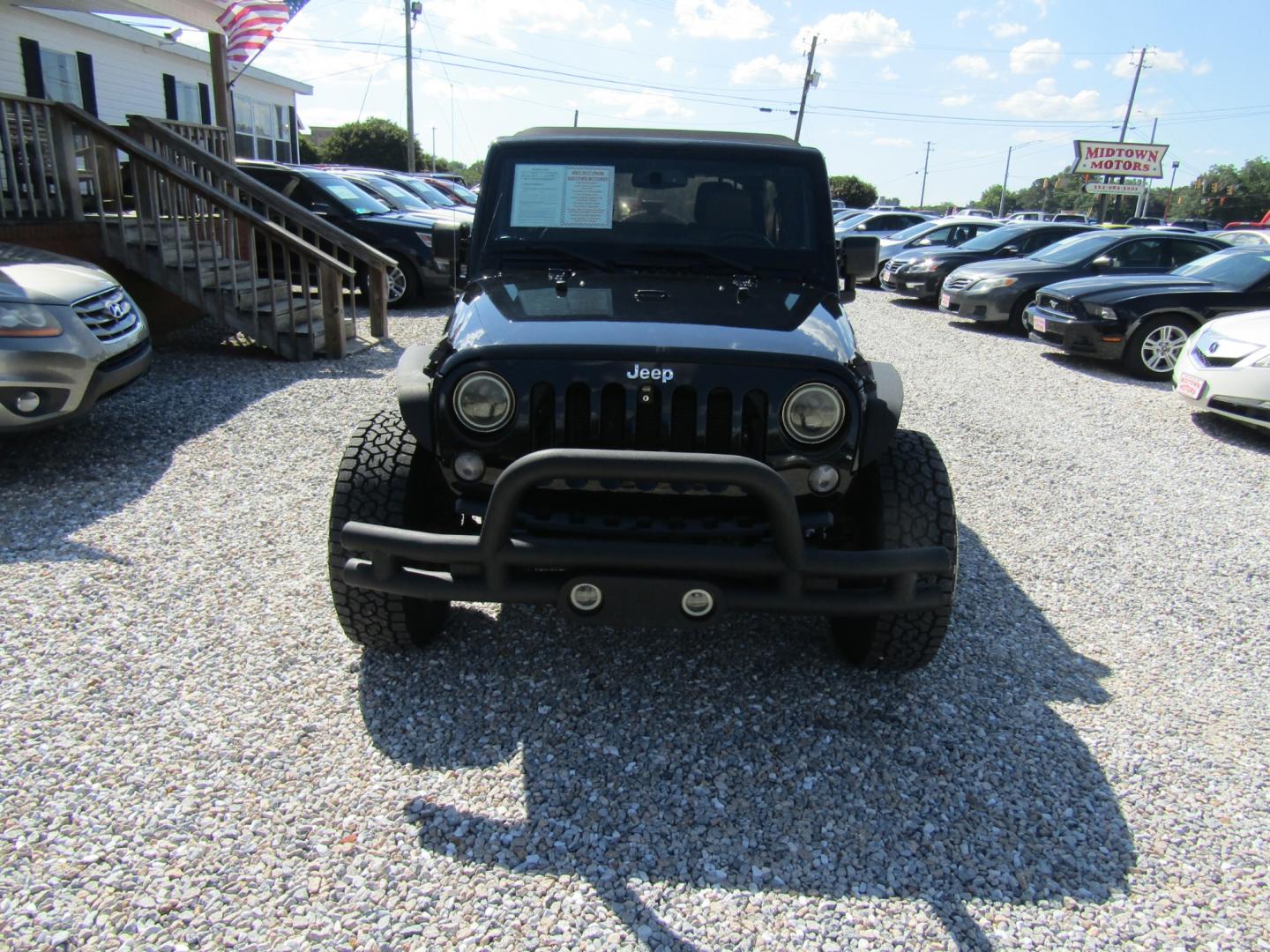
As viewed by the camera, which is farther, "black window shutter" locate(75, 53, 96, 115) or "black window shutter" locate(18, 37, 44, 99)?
"black window shutter" locate(75, 53, 96, 115)

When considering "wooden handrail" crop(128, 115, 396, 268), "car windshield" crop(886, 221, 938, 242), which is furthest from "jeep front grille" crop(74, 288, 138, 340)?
"car windshield" crop(886, 221, 938, 242)

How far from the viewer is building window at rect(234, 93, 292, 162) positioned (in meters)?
25.8

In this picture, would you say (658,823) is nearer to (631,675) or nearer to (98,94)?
(631,675)

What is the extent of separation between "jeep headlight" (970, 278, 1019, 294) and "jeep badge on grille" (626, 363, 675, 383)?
10.4 meters

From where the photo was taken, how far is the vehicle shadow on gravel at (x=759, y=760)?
7.69 feet

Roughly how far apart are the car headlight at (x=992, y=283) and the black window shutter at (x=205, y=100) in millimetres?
19534

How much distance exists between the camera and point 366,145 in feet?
140

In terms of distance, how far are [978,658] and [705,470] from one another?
5.65 ft

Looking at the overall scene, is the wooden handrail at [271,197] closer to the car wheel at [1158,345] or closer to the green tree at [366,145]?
the car wheel at [1158,345]

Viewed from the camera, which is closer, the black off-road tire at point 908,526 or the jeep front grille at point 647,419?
the jeep front grille at point 647,419

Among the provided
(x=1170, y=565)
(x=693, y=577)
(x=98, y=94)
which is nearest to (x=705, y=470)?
(x=693, y=577)

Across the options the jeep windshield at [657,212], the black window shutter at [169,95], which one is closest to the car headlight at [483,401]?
the jeep windshield at [657,212]

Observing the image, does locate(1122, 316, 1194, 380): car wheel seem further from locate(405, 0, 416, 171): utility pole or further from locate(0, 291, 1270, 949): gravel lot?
locate(405, 0, 416, 171): utility pole

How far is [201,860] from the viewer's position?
2.29m
